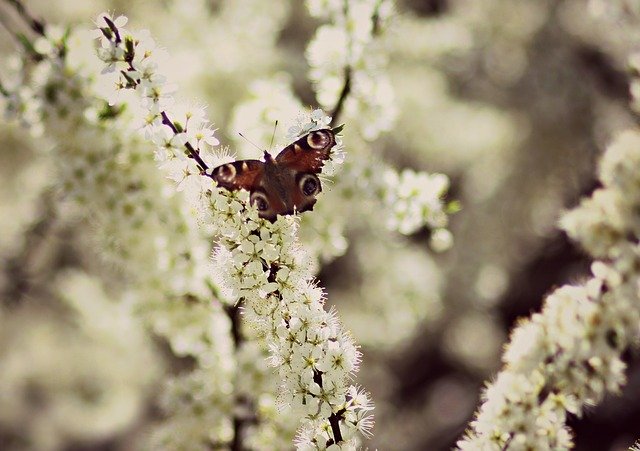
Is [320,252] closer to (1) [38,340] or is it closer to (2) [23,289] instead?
(2) [23,289]

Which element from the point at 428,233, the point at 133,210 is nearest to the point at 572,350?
the point at 133,210

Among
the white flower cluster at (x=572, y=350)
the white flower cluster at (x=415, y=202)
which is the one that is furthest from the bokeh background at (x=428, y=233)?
the white flower cluster at (x=572, y=350)

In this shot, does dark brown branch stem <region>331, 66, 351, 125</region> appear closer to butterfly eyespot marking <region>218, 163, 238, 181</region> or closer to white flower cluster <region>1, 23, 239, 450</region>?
white flower cluster <region>1, 23, 239, 450</region>

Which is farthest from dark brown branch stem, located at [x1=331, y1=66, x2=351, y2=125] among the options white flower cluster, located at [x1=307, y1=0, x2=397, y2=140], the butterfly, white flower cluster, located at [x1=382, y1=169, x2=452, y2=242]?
the butterfly

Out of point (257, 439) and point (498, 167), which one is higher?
point (498, 167)

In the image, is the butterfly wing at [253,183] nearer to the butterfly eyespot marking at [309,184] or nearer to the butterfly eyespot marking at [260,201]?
the butterfly eyespot marking at [260,201]

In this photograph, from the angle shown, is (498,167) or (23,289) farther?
(498,167)

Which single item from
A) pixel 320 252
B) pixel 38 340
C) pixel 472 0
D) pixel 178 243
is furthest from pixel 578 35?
pixel 38 340
